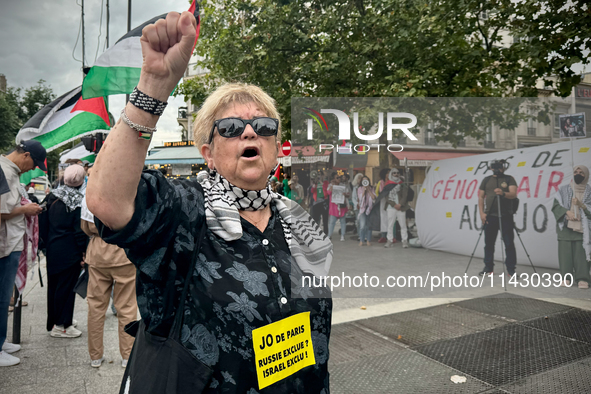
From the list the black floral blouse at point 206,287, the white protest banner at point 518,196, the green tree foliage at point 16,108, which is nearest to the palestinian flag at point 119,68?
the white protest banner at point 518,196

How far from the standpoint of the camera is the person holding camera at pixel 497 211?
2641mm

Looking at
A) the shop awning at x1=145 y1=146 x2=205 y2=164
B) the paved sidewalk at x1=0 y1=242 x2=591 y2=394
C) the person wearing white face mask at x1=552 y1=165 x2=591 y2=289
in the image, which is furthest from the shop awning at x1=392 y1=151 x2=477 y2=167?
the shop awning at x1=145 y1=146 x2=205 y2=164

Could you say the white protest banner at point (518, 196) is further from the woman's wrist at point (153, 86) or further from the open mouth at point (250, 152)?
the woman's wrist at point (153, 86)

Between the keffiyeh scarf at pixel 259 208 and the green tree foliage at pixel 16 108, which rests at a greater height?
the green tree foliage at pixel 16 108

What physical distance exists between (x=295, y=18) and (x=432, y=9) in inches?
115

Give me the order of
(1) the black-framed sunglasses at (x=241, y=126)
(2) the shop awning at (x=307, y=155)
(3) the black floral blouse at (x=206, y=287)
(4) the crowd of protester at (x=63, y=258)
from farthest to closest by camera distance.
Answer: (4) the crowd of protester at (x=63, y=258) → (2) the shop awning at (x=307, y=155) → (1) the black-framed sunglasses at (x=241, y=126) → (3) the black floral blouse at (x=206, y=287)

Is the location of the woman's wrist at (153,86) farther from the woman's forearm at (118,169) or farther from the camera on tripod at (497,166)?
the camera on tripod at (497,166)

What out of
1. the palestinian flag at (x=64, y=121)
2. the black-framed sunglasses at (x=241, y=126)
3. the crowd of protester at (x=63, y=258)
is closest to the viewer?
the black-framed sunglasses at (x=241, y=126)

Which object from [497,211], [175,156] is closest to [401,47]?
[497,211]

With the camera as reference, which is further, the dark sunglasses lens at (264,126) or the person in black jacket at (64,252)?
the person in black jacket at (64,252)

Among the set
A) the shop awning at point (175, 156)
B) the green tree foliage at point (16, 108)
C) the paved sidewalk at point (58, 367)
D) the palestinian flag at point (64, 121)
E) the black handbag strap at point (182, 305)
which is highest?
the green tree foliage at point (16, 108)

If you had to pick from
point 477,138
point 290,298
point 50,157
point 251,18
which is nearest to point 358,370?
point 477,138

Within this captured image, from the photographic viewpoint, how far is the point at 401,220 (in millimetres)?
2674

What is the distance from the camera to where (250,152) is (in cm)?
161
